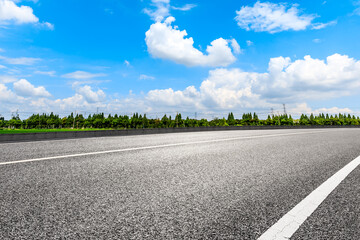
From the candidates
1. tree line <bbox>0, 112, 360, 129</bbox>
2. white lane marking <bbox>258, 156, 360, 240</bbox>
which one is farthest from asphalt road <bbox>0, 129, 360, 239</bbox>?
tree line <bbox>0, 112, 360, 129</bbox>

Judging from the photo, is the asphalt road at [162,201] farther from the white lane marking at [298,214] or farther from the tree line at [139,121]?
the tree line at [139,121]

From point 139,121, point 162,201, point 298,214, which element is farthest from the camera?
point 139,121

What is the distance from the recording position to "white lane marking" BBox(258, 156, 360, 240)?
209cm

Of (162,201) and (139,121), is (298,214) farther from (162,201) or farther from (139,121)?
(139,121)

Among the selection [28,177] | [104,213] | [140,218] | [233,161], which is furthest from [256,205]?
[28,177]

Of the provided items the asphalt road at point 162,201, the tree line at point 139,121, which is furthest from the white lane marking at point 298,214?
the tree line at point 139,121

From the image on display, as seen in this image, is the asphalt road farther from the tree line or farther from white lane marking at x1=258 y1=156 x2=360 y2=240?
the tree line

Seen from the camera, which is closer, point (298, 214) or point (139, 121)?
point (298, 214)

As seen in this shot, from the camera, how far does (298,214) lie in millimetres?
2564

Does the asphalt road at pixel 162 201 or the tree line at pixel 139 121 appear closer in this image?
the asphalt road at pixel 162 201

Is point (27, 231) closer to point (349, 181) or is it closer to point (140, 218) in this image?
point (140, 218)

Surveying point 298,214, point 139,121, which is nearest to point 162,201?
point 298,214

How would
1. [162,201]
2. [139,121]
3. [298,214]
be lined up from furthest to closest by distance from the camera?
[139,121] < [162,201] < [298,214]

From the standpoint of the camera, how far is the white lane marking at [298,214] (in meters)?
2.09
